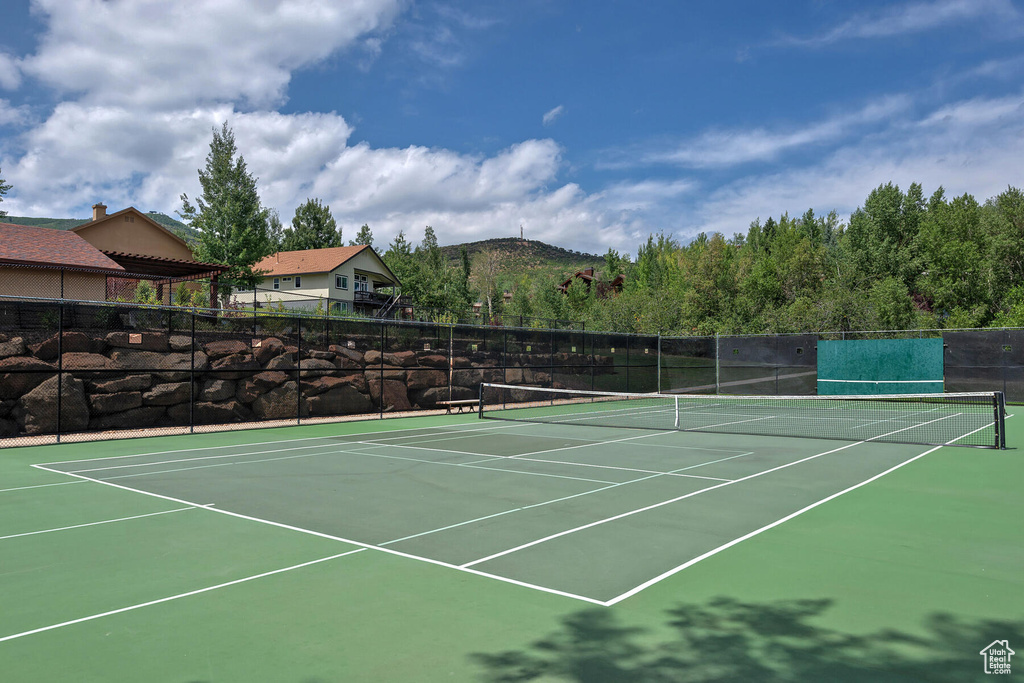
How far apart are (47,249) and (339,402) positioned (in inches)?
499

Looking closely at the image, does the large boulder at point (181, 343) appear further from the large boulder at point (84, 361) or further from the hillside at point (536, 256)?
the hillside at point (536, 256)

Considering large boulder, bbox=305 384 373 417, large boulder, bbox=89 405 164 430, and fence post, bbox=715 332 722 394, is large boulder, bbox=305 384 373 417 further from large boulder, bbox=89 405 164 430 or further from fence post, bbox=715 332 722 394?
fence post, bbox=715 332 722 394

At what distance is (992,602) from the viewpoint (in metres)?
4.77

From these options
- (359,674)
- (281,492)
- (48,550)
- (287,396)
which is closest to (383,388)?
(287,396)

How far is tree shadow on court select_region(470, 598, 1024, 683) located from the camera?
3.65 meters

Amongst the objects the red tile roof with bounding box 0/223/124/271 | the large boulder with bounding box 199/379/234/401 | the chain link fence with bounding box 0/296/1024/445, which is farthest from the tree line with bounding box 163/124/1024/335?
the large boulder with bounding box 199/379/234/401

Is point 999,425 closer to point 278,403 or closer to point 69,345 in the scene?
point 278,403

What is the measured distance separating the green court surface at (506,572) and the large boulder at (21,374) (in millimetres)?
3991

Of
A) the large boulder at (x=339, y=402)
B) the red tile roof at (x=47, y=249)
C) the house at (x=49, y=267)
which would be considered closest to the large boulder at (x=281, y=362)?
the large boulder at (x=339, y=402)

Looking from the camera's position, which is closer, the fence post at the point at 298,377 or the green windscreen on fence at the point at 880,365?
the fence post at the point at 298,377

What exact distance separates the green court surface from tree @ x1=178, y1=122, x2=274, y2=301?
22.3 m

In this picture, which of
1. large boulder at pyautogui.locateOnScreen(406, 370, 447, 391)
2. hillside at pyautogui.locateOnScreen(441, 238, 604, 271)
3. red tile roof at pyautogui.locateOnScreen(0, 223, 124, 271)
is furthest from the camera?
hillside at pyautogui.locateOnScreen(441, 238, 604, 271)

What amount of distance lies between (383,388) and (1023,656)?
18561 millimetres

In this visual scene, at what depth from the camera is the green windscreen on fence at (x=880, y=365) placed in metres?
28.5
